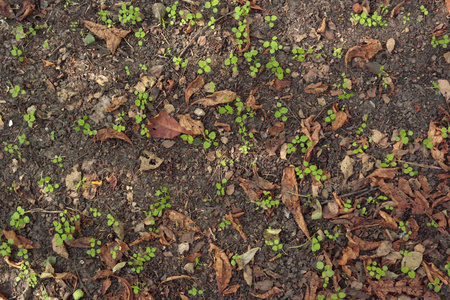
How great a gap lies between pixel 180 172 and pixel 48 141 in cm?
99

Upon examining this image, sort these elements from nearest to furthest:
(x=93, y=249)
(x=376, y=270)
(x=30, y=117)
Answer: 1. (x=376, y=270)
2. (x=93, y=249)
3. (x=30, y=117)

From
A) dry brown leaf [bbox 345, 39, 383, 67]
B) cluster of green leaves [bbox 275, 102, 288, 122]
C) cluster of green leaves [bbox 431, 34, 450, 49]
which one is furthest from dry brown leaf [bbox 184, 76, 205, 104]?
cluster of green leaves [bbox 431, 34, 450, 49]

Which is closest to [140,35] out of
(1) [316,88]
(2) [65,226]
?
(1) [316,88]

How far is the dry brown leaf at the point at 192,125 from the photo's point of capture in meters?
2.52

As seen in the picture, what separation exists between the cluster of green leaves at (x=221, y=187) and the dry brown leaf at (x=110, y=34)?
124 centimetres

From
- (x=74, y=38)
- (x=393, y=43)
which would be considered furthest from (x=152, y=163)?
(x=393, y=43)

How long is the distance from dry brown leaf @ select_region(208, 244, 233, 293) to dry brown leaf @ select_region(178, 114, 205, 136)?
79 centimetres

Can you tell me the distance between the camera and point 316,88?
2572mm

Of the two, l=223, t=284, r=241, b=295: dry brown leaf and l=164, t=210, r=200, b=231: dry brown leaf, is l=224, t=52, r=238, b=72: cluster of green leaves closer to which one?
l=164, t=210, r=200, b=231: dry brown leaf

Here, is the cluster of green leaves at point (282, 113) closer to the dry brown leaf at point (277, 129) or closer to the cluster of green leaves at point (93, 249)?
the dry brown leaf at point (277, 129)

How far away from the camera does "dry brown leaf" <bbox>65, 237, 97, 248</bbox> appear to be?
8.25 ft

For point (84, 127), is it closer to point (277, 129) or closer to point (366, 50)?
point (277, 129)

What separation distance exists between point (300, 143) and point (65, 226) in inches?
68.3

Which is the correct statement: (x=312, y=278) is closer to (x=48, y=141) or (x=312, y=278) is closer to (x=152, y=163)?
(x=152, y=163)
